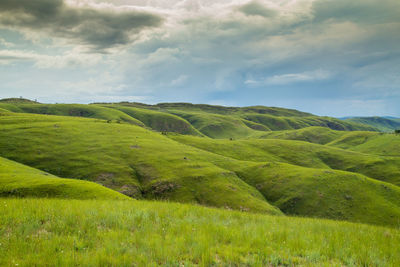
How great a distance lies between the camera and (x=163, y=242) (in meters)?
8.45

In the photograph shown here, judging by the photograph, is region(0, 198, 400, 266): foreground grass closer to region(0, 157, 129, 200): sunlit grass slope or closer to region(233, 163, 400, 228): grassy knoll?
region(0, 157, 129, 200): sunlit grass slope

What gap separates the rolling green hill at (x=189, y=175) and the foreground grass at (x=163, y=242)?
48.7 meters

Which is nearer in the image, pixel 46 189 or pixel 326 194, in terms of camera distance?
pixel 46 189

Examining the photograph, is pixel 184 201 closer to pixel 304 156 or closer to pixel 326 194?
pixel 326 194

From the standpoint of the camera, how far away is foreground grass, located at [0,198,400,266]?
733 centimetres

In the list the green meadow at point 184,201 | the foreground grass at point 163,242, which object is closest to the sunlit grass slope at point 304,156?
the green meadow at point 184,201

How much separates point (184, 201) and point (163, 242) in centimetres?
4836

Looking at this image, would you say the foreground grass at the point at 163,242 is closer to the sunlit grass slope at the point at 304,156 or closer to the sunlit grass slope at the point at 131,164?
the sunlit grass slope at the point at 131,164

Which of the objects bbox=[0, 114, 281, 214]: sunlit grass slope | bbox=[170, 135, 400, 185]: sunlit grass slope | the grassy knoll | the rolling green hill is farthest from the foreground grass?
bbox=[170, 135, 400, 185]: sunlit grass slope

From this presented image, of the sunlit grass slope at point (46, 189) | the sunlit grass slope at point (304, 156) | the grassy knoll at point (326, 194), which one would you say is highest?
the sunlit grass slope at point (304, 156)

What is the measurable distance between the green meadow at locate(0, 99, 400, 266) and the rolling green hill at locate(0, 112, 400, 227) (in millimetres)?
387

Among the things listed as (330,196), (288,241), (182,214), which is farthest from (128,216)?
(330,196)

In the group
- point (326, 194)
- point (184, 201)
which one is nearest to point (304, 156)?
point (326, 194)

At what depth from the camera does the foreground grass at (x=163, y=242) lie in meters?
7.33
